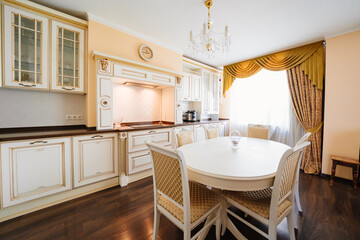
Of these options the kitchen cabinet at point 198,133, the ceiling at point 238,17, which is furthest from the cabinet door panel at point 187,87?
the ceiling at point 238,17

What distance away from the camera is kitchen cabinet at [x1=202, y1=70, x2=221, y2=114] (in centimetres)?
418

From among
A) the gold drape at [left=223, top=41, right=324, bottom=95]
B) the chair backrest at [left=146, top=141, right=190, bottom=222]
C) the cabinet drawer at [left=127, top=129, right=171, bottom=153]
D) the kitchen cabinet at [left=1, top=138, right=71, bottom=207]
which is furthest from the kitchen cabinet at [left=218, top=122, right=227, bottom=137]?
the kitchen cabinet at [left=1, top=138, right=71, bottom=207]

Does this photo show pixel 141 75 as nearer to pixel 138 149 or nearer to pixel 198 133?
pixel 138 149

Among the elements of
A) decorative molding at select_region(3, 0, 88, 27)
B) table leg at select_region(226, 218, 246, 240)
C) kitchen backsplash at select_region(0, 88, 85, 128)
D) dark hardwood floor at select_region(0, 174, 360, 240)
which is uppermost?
decorative molding at select_region(3, 0, 88, 27)

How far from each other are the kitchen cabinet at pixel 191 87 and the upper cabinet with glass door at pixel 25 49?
2.62 metres

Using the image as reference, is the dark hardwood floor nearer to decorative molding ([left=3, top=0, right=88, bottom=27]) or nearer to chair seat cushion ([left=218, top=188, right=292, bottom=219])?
chair seat cushion ([left=218, top=188, right=292, bottom=219])

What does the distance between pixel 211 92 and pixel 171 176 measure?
12.1 ft

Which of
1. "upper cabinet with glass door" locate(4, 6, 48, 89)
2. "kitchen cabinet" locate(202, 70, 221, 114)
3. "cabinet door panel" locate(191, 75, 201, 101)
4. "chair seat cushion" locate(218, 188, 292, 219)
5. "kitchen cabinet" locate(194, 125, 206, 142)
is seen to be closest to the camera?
"chair seat cushion" locate(218, 188, 292, 219)

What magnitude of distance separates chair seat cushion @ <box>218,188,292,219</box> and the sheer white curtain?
2664mm

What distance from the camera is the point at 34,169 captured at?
1.68 m

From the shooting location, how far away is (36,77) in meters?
1.86

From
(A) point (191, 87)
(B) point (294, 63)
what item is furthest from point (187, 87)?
(B) point (294, 63)

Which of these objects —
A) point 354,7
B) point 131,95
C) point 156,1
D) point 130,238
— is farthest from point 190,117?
point 354,7

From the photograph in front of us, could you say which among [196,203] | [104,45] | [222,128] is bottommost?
[196,203]
